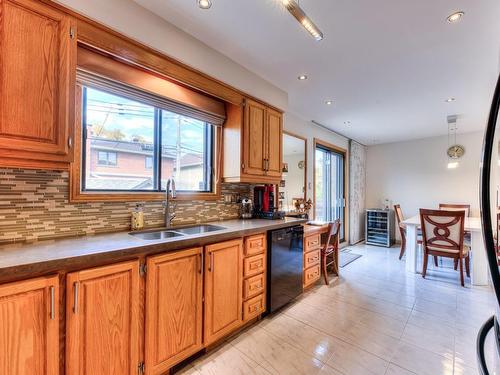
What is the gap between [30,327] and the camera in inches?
42.9

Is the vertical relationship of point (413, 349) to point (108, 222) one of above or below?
below

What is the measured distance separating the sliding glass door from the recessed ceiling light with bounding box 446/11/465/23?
2.83m

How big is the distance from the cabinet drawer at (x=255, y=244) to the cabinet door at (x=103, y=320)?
97 centimetres

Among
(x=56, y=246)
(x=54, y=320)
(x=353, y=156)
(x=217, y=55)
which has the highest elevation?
(x=217, y=55)

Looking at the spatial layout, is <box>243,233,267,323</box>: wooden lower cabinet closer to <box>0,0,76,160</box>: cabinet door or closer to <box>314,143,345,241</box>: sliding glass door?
<box>0,0,76,160</box>: cabinet door

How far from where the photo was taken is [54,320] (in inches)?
45.2

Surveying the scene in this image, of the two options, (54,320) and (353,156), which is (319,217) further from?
(54,320)

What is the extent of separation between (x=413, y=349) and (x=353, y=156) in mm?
4419

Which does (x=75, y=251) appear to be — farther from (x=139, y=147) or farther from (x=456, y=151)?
(x=456, y=151)

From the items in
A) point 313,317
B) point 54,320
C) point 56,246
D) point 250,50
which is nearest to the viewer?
point 54,320

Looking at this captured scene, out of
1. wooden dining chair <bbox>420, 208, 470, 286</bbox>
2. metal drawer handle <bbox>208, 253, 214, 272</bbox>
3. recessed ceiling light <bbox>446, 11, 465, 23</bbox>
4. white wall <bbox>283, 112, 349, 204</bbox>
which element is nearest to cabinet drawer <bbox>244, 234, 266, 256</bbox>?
metal drawer handle <bbox>208, 253, 214, 272</bbox>

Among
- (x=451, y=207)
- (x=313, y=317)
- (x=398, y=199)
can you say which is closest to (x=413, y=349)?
(x=313, y=317)

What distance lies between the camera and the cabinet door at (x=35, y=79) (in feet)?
4.03

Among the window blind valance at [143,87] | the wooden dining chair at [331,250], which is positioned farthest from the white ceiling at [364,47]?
the wooden dining chair at [331,250]
